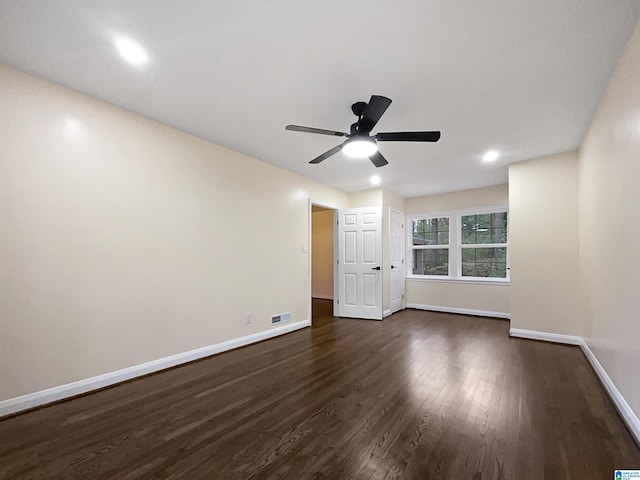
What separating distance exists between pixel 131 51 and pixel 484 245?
6047 mm

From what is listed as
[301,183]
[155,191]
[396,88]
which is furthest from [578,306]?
[155,191]

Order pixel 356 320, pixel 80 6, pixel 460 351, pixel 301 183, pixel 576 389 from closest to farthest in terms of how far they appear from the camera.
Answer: pixel 80 6 < pixel 576 389 < pixel 460 351 < pixel 301 183 < pixel 356 320

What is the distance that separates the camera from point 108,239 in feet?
8.72

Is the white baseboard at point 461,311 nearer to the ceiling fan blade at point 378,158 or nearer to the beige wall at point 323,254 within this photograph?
the beige wall at point 323,254

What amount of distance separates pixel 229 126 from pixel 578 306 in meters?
4.87

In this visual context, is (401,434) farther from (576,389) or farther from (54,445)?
(54,445)

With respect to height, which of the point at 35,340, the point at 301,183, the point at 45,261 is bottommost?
the point at 35,340

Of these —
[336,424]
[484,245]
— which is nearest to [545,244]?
[484,245]

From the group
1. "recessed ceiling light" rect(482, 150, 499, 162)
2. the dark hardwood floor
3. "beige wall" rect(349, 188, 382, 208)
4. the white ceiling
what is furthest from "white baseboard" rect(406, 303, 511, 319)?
the white ceiling

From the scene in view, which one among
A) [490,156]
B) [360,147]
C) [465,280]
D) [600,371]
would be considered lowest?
[600,371]

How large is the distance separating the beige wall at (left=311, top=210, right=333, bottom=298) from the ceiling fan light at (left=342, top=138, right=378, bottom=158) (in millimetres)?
5296

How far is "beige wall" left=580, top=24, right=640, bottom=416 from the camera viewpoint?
6.25 feet

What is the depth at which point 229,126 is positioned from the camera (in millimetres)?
3111

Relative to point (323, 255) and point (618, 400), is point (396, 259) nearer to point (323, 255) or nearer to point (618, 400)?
point (323, 255)
